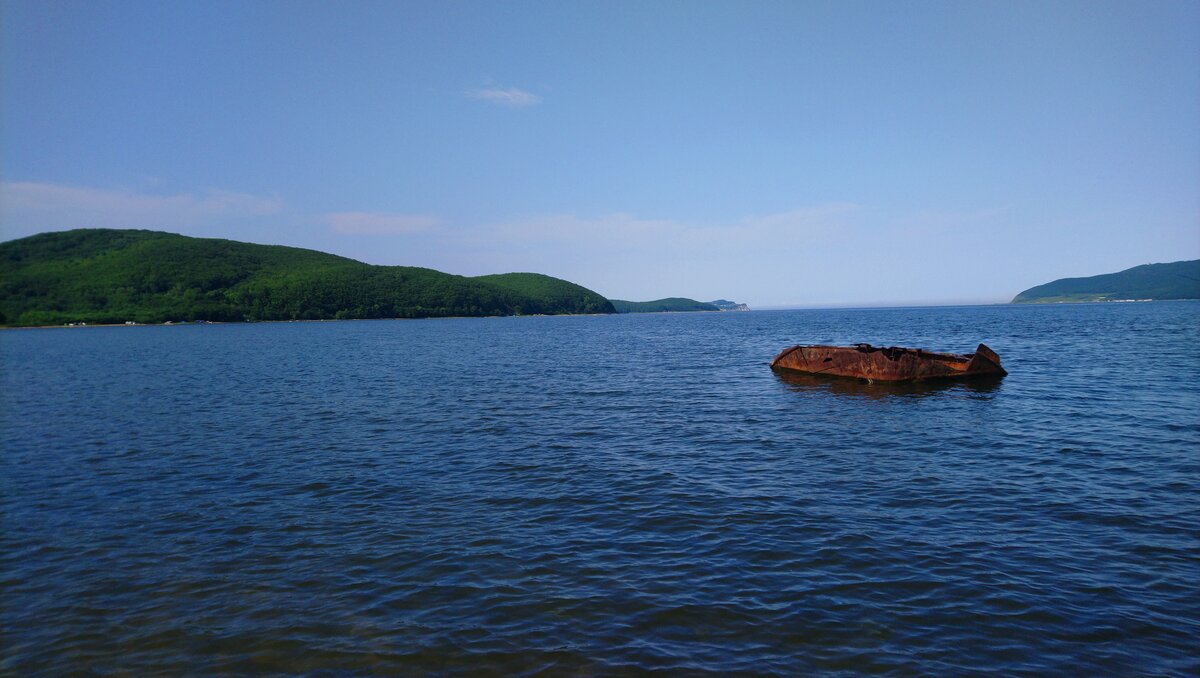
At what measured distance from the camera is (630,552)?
10672mm

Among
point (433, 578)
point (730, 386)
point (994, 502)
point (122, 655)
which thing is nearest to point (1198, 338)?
point (730, 386)

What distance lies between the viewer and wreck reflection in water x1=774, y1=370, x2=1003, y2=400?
30.1 m

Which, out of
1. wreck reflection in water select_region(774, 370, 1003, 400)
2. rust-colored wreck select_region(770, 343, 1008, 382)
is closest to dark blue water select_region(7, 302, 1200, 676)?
wreck reflection in water select_region(774, 370, 1003, 400)

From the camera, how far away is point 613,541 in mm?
11234

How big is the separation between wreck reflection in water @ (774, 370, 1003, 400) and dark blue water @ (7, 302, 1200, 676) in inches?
195

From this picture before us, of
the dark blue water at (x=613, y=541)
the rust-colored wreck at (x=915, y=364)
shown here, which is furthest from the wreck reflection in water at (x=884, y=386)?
the dark blue water at (x=613, y=541)

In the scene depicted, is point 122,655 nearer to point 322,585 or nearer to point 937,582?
point 322,585

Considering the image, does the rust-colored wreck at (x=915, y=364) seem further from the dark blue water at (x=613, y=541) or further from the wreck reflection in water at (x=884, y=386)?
the dark blue water at (x=613, y=541)

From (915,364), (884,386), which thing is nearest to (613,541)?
(884,386)

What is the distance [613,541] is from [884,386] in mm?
26459

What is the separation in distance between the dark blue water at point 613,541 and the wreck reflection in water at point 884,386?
496cm

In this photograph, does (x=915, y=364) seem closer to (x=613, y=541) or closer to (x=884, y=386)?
(x=884, y=386)

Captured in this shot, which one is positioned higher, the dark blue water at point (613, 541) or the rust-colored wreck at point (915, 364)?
the rust-colored wreck at point (915, 364)

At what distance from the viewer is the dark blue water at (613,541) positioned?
764 cm
